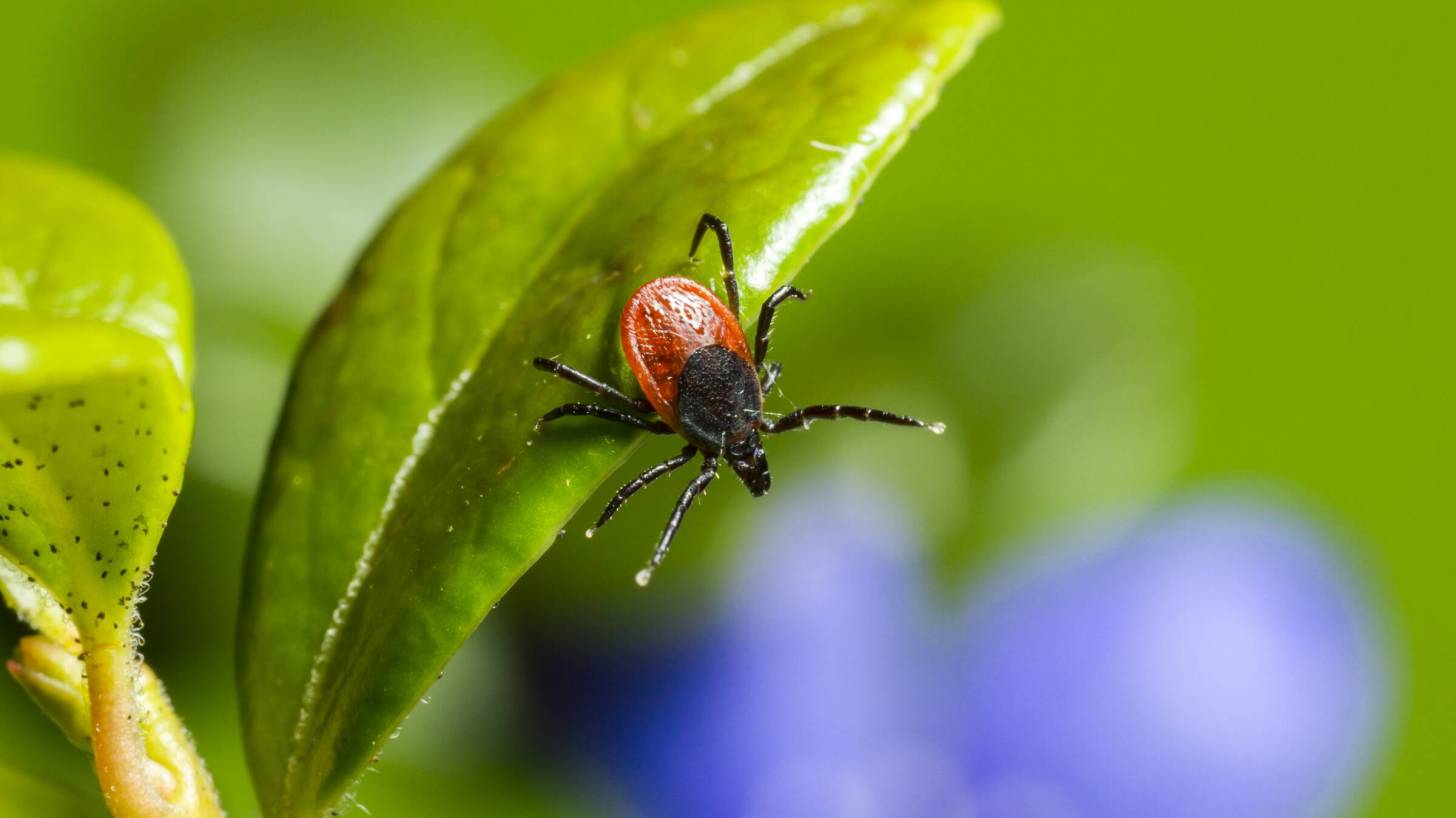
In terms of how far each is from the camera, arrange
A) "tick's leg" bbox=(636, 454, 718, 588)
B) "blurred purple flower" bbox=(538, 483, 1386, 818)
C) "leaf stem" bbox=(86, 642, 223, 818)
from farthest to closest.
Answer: "blurred purple flower" bbox=(538, 483, 1386, 818) < "tick's leg" bbox=(636, 454, 718, 588) < "leaf stem" bbox=(86, 642, 223, 818)

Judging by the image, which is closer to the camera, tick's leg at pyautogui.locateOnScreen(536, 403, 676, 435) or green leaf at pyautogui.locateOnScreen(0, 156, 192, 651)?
green leaf at pyautogui.locateOnScreen(0, 156, 192, 651)

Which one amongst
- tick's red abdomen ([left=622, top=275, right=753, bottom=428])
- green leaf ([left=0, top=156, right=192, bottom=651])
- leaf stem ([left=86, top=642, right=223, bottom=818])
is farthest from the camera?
tick's red abdomen ([left=622, top=275, right=753, bottom=428])

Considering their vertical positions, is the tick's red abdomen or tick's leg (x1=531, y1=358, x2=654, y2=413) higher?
the tick's red abdomen

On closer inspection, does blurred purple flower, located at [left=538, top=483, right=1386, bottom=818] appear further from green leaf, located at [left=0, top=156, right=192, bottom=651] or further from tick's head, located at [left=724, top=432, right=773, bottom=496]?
green leaf, located at [left=0, top=156, right=192, bottom=651]

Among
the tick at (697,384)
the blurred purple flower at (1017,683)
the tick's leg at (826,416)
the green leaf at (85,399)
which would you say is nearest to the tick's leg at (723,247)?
the tick at (697,384)

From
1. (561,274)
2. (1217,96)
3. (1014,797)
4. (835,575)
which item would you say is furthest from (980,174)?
(561,274)

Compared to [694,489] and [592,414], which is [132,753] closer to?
[592,414]

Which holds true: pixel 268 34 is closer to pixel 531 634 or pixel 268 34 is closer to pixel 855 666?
pixel 531 634

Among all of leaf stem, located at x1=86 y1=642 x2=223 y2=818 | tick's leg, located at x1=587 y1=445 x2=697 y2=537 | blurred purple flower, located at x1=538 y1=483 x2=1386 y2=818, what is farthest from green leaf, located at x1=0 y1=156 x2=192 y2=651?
blurred purple flower, located at x1=538 y1=483 x2=1386 y2=818
